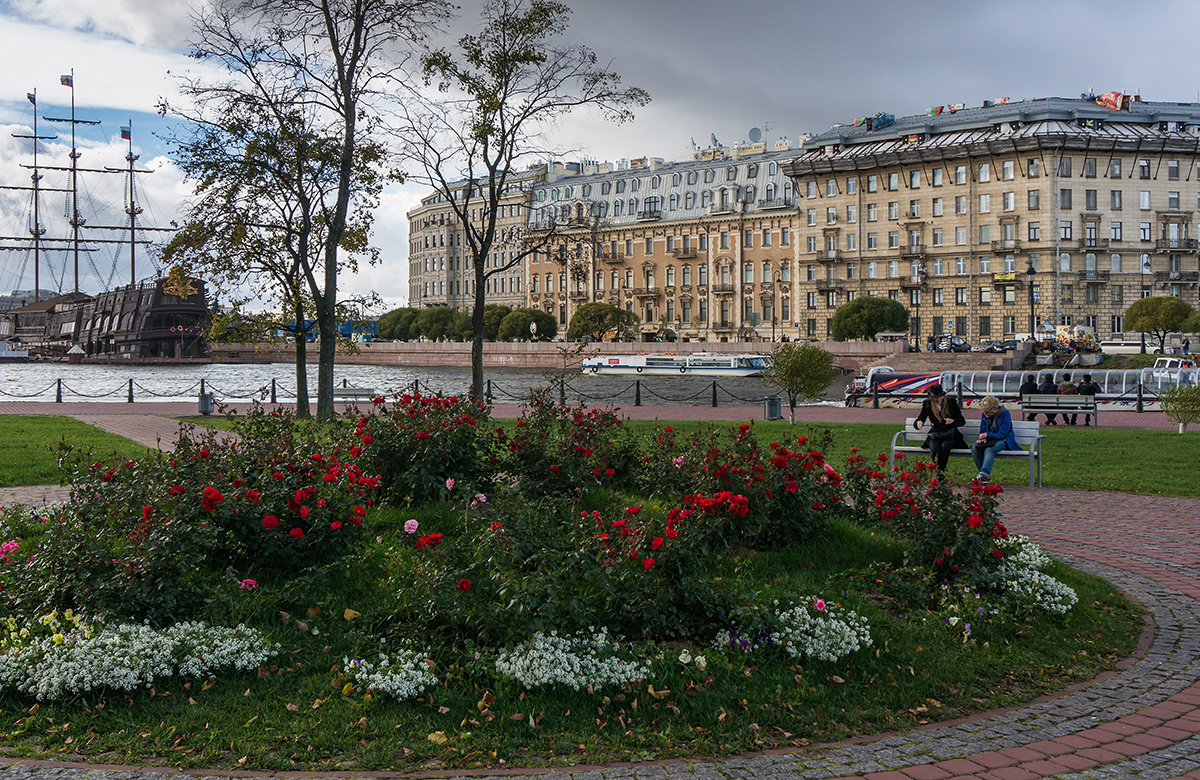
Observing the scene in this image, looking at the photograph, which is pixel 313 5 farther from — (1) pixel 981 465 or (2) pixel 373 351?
(2) pixel 373 351

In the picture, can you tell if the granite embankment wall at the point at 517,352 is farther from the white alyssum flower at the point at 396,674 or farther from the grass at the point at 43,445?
the white alyssum flower at the point at 396,674

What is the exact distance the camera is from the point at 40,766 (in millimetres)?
4547

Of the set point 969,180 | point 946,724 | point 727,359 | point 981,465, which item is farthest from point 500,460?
point 969,180

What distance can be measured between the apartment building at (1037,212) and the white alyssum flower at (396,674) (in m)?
73.9

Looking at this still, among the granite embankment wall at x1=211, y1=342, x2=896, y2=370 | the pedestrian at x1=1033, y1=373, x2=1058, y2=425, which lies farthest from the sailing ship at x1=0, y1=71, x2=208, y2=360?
the pedestrian at x1=1033, y1=373, x2=1058, y2=425

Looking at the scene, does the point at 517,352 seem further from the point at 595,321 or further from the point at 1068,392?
the point at 1068,392

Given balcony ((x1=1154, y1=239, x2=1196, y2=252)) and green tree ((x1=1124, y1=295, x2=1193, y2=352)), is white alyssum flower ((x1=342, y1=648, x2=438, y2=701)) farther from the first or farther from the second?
balcony ((x1=1154, y1=239, x2=1196, y2=252))

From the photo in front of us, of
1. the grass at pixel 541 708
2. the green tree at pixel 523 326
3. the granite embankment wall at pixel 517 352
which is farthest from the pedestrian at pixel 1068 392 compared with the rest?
the green tree at pixel 523 326

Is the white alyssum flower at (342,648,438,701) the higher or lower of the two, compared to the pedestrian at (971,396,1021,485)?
lower

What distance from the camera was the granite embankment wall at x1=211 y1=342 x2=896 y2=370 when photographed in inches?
2822

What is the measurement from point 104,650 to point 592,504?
15.3 feet

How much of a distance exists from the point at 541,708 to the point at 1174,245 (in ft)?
276

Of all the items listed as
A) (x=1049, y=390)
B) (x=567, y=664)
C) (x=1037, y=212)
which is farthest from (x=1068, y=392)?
(x=1037, y=212)

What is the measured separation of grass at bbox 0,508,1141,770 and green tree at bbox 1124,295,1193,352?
64.2m
